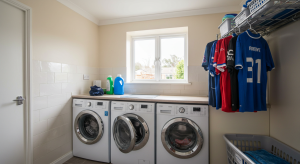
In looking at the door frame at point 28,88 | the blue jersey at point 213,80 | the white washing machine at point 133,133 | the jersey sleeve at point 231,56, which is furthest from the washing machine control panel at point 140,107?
the door frame at point 28,88

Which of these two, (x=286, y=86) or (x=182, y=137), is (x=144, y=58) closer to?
(x=182, y=137)

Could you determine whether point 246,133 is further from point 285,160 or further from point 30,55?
point 30,55

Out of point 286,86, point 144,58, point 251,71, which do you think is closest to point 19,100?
point 144,58

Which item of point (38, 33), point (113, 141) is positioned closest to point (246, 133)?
point (113, 141)

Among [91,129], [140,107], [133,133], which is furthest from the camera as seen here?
[91,129]

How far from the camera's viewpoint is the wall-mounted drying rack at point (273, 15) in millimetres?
1038

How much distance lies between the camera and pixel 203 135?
5.36 feet

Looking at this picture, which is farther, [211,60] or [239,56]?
[211,60]

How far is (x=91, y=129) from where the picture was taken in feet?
7.04

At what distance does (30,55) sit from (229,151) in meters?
2.49

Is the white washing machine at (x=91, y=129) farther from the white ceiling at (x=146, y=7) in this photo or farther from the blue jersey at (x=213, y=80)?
the white ceiling at (x=146, y=7)

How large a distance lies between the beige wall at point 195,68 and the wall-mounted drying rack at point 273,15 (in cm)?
86

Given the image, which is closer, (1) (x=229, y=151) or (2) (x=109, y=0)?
(1) (x=229, y=151)

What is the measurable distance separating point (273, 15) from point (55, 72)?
2.52 meters
